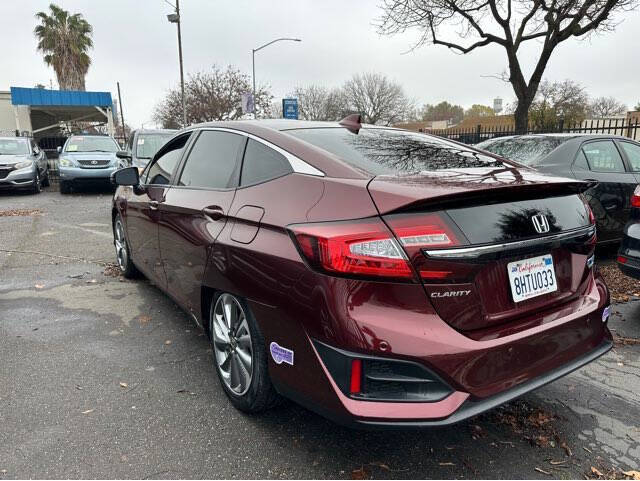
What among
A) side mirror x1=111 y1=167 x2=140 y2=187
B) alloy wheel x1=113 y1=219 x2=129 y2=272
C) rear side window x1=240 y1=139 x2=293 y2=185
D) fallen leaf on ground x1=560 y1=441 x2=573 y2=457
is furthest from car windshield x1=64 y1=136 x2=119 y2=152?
fallen leaf on ground x1=560 y1=441 x2=573 y2=457

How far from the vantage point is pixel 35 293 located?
4957mm

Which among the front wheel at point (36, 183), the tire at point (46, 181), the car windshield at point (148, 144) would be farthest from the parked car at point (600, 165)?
the tire at point (46, 181)

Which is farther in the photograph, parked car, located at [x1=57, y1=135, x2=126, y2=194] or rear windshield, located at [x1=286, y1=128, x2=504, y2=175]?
parked car, located at [x1=57, y1=135, x2=126, y2=194]

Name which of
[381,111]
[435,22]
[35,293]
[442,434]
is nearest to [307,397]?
[442,434]

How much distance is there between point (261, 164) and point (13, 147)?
46.9 ft

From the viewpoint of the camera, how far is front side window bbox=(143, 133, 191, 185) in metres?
3.86

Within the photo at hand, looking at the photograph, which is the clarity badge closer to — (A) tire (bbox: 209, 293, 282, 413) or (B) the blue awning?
(A) tire (bbox: 209, 293, 282, 413)

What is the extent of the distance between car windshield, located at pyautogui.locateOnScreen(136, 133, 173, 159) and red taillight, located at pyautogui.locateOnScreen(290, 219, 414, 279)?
9650mm

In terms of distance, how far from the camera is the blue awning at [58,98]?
2348 centimetres

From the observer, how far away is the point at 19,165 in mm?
13328

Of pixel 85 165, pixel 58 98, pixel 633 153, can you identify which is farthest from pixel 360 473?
pixel 58 98

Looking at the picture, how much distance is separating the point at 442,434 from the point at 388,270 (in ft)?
3.83

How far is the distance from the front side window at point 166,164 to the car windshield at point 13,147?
471 inches

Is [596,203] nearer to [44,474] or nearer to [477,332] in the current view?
[477,332]
